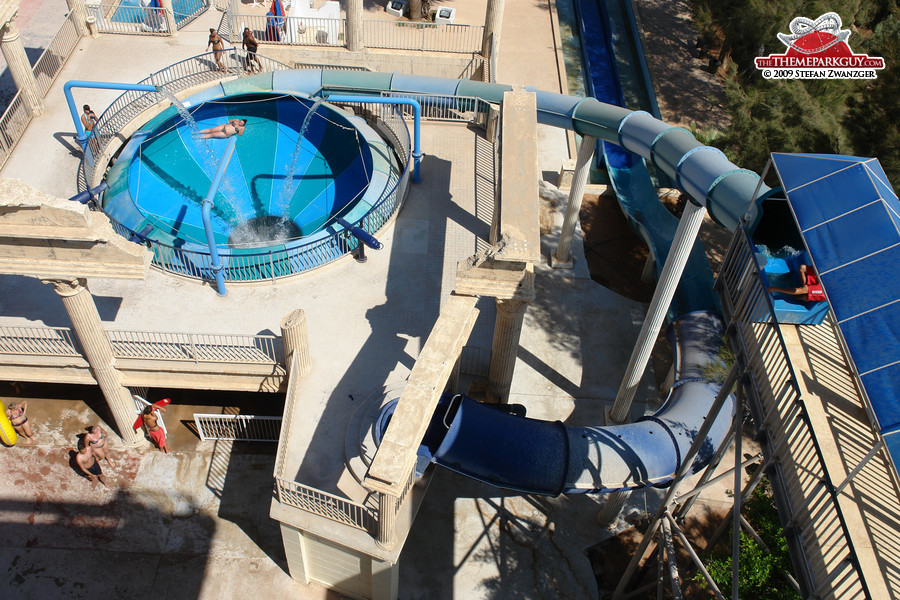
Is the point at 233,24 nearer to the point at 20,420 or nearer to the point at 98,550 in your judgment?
the point at 20,420

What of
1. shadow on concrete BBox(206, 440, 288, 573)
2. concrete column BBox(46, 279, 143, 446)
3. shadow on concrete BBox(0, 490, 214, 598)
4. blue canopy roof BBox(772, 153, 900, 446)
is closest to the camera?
blue canopy roof BBox(772, 153, 900, 446)

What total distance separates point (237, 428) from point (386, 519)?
7573mm

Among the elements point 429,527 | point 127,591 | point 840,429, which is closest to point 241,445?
point 127,591

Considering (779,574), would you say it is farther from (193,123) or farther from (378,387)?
(193,123)

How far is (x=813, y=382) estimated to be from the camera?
37.8 feet

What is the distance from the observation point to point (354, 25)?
27203mm

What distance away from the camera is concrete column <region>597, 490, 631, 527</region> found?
1788 cm

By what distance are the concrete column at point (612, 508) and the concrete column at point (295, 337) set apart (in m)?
8.23

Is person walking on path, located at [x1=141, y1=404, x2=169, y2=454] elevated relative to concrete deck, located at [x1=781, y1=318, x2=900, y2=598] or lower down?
lower down

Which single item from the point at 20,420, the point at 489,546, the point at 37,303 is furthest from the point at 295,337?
the point at 20,420

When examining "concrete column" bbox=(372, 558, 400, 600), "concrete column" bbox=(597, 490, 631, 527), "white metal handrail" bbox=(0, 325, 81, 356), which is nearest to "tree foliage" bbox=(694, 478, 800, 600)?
"concrete column" bbox=(597, 490, 631, 527)

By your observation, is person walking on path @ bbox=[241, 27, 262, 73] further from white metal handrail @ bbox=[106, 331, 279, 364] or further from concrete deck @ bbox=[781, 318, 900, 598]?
concrete deck @ bbox=[781, 318, 900, 598]

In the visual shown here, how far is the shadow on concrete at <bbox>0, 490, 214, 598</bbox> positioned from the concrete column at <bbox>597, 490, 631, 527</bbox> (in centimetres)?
1009

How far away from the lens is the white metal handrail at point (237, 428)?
20188mm
